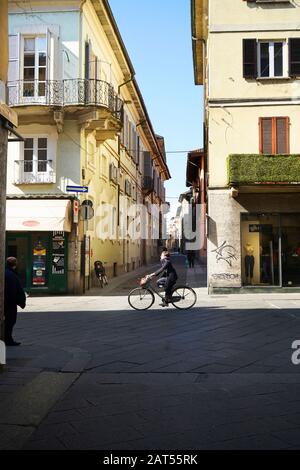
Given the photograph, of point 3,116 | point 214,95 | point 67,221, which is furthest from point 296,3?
point 3,116

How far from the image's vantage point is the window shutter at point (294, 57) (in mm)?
18328

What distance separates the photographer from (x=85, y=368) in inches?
271

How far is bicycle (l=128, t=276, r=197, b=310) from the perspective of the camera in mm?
Result: 13641

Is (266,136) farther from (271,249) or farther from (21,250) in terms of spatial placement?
(21,250)

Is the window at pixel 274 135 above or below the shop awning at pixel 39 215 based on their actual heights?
above

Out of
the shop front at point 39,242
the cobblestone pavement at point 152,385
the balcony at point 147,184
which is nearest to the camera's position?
the cobblestone pavement at point 152,385

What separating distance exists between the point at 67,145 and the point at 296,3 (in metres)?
9.99

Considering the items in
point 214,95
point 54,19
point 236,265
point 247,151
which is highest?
point 54,19

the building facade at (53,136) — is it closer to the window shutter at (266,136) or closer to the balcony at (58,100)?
the balcony at (58,100)

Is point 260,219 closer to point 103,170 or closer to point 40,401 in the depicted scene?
point 103,170

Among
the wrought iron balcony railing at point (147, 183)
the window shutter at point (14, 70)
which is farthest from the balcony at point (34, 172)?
the wrought iron balcony railing at point (147, 183)

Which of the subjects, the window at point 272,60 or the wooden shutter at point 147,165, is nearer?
the window at point 272,60

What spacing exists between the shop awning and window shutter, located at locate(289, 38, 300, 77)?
9.47 m

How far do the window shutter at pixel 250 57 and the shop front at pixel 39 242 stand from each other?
8198 millimetres
